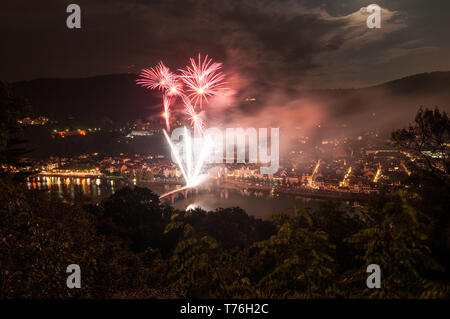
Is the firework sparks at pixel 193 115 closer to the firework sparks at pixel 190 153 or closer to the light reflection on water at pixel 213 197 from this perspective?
the firework sparks at pixel 190 153

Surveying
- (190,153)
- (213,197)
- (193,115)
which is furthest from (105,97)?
(193,115)

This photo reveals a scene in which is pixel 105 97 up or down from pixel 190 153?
up

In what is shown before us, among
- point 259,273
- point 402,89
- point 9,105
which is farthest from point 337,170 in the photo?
point 9,105

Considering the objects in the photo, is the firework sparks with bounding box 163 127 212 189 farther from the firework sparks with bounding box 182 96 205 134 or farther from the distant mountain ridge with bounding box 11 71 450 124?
the distant mountain ridge with bounding box 11 71 450 124

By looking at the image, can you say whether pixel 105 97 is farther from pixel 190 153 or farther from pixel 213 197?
pixel 190 153

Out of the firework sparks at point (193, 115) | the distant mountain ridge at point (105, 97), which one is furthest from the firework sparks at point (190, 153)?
the distant mountain ridge at point (105, 97)
